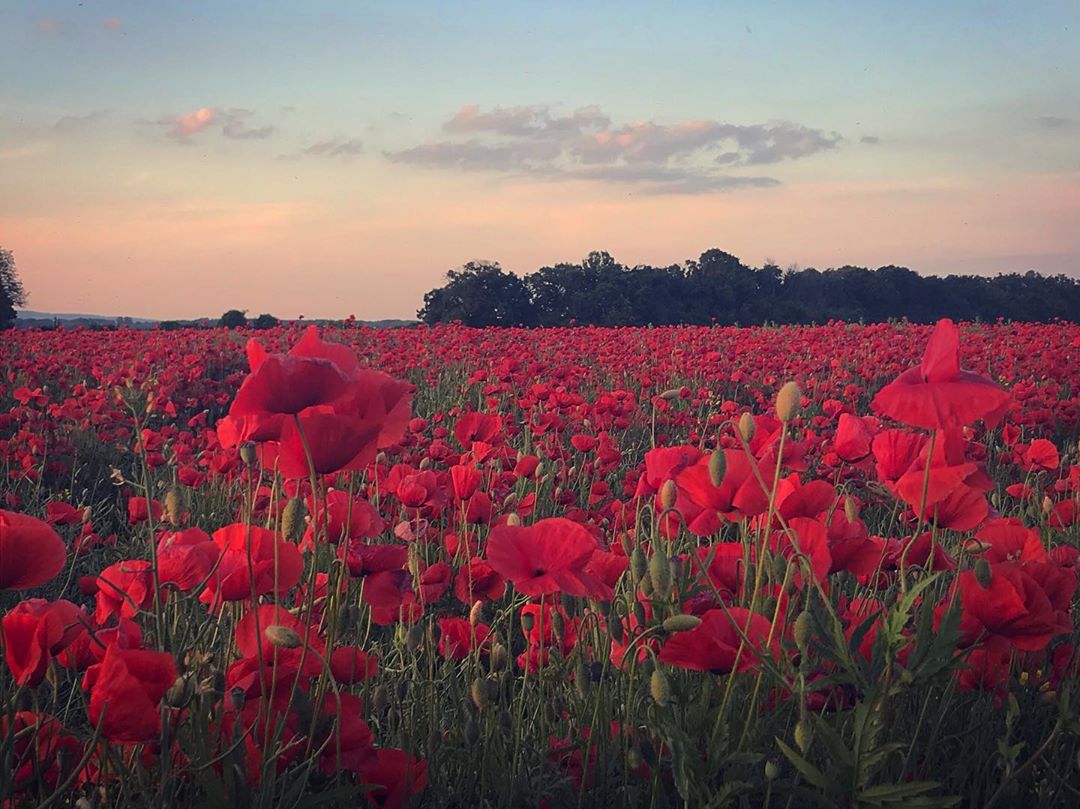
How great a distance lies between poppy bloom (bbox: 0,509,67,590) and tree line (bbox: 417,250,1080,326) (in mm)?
25977

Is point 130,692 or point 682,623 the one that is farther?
point 682,623

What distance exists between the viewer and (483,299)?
28609 millimetres

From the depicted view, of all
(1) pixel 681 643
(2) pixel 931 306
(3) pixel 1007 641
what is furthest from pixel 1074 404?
(2) pixel 931 306

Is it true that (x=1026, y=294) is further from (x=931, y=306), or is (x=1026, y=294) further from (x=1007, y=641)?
(x=1007, y=641)

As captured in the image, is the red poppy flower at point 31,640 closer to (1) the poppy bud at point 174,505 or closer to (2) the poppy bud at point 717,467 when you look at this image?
(1) the poppy bud at point 174,505

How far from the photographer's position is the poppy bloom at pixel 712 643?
1396 millimetres

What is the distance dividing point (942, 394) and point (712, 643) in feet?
1.60

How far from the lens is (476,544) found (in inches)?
127

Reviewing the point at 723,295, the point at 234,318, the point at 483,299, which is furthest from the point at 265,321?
the point at 723,295

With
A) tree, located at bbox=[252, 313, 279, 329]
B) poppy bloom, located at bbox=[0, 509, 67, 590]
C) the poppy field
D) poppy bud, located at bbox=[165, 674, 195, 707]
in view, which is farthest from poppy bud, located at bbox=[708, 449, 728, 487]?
tree, located at bbox=[252, 313, 279, 329]

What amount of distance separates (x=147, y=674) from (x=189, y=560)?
11.3 inches

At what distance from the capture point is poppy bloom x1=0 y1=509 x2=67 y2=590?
45.6 inches

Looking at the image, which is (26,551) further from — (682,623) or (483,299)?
(483,299)

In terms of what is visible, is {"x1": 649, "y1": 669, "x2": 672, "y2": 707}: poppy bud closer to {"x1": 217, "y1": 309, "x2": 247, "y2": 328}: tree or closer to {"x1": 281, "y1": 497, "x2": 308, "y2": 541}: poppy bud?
{"x1": 281, "y1": 497, "x2": 308, "y2": 541}: poppy bud
